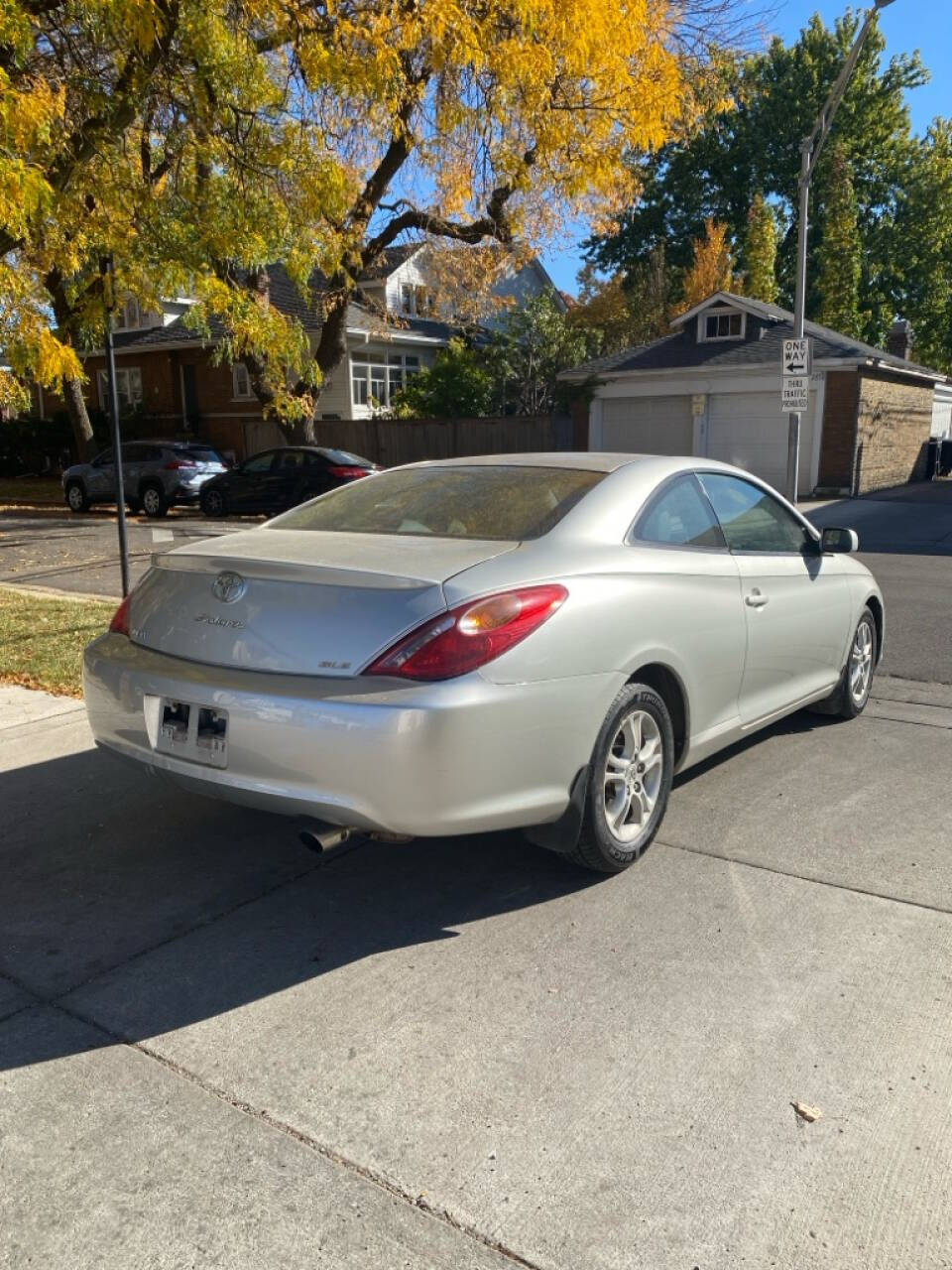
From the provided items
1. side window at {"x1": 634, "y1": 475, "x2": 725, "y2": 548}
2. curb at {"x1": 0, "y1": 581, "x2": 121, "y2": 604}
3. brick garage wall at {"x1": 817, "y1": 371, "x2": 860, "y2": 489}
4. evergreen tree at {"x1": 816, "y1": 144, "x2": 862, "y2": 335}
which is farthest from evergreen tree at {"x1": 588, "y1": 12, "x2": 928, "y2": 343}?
side window at {"x1": 634, "y1": 475, "x2": 725, "y2": 548}

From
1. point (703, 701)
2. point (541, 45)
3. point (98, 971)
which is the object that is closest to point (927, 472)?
point (541, 45)

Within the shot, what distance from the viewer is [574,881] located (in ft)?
12.8

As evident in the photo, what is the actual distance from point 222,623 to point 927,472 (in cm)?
3095

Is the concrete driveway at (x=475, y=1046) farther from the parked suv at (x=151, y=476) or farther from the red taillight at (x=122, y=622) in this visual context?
the parked suv at (x=151, y=476)

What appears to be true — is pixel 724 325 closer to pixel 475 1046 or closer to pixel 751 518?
pixel 751 518

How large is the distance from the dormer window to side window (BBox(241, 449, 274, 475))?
13537 millimetres

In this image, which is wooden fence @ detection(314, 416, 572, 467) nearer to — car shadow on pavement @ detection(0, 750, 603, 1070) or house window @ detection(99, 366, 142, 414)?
house window @ detection(99, 366, 142, 414)

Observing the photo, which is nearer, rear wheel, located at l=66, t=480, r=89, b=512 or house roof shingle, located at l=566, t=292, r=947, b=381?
rear wheel, located at l=66, t=480, r=89, b=512

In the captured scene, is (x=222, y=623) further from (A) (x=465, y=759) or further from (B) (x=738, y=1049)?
(B) (x=738, y=1049)

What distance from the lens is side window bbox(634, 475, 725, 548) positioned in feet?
13.8

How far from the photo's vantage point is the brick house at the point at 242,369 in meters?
32.1

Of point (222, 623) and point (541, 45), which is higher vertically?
point (541, 45)

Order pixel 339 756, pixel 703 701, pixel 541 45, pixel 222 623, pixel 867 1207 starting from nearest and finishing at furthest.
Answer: pixel 867 1207 < pixel 339 756 < pixel 222 623 < pixel 703 701 < pixel 541 45

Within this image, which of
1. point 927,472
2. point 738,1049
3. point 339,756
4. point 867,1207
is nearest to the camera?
point 867,1207
